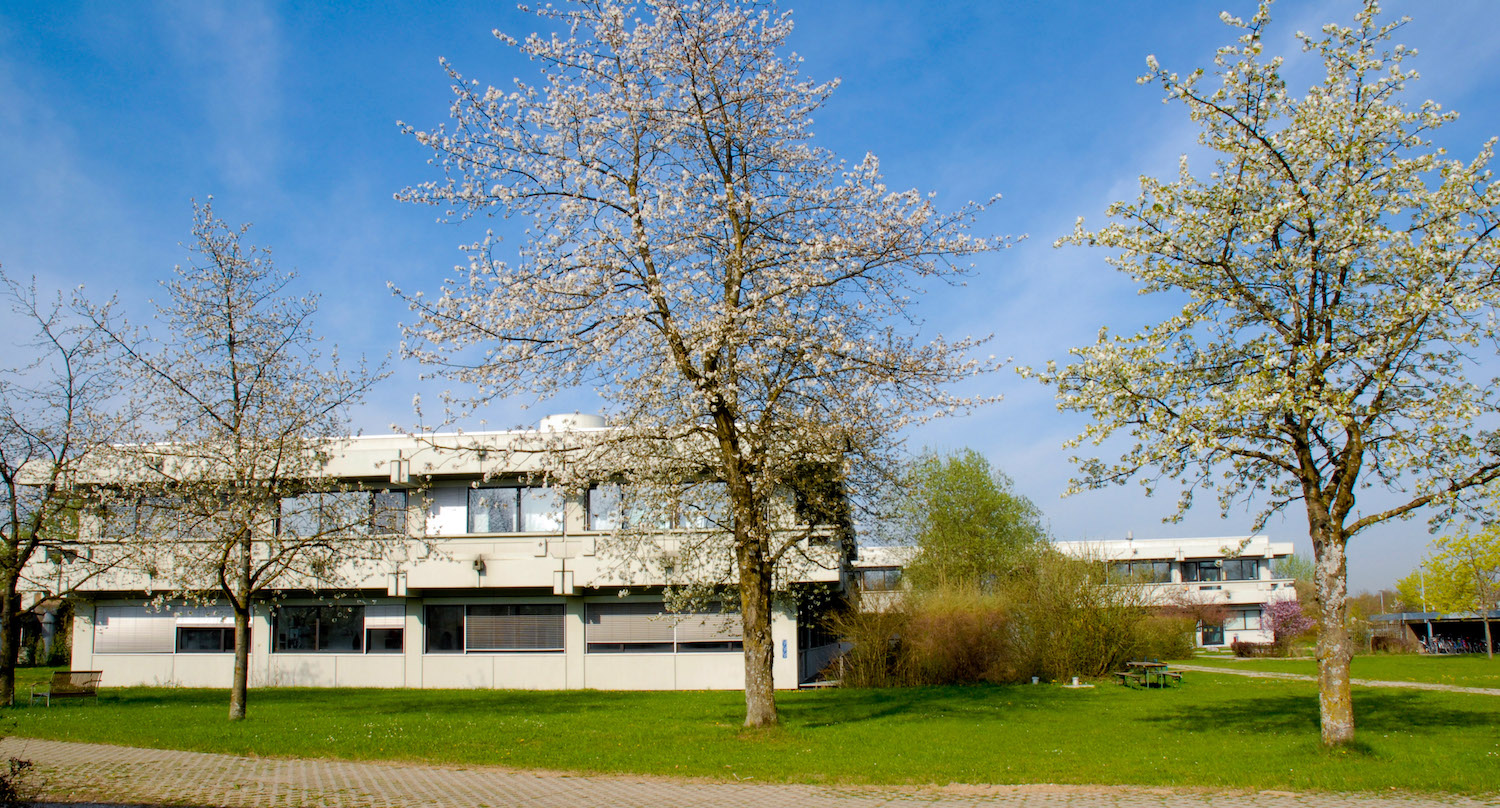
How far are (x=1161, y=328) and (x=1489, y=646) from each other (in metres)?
43.5

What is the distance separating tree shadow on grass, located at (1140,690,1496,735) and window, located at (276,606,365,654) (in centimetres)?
2315

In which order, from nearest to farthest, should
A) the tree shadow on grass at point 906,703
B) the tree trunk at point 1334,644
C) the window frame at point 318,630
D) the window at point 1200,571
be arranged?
the tree trunk at point 1334,644 < the tree shadow on grass at point 906,703 < the window frame at point 318,630 < the window at point 1200,571

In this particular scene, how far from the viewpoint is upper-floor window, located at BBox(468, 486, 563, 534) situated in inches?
Answer: 1162

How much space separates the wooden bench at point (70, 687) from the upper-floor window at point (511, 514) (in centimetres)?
1005

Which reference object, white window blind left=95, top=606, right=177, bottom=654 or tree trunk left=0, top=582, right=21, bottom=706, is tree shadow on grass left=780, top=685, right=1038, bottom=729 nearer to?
tree trunk left=0, top=582, right=21, bottom=706

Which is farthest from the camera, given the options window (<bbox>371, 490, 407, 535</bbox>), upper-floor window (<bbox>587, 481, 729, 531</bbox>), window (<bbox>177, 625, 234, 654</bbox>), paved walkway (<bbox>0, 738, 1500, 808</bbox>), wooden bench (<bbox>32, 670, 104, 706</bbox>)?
window (<bbox>177, 625, 234, 654</bbox>)

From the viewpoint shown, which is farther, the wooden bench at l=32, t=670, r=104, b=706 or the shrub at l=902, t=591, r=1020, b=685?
the shrub at l=902, t=591, r=1020, b=685

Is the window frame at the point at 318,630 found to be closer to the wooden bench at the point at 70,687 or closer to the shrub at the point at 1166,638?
the wooden bench at the point at 70,687

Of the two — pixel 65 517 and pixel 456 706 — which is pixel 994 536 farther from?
pixel 65 517

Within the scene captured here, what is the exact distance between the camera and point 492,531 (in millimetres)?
30062

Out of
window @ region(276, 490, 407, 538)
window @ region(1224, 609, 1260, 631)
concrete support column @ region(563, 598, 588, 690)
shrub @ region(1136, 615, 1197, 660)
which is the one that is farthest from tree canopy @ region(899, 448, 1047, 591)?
window @ region(1224, 609, 1260, 631)

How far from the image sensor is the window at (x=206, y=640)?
103 feet

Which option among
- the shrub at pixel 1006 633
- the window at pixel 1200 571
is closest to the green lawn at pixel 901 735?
the shrub at pixel 1006 633

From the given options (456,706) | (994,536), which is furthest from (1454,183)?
(994,536)
